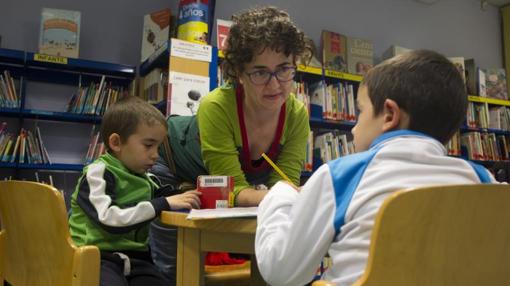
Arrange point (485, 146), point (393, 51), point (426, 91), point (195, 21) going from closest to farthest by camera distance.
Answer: point (426, 91), point (195, 21), point (393, 51), point (485, 146)

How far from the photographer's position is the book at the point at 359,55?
4.05 metres

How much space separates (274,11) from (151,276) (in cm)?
92

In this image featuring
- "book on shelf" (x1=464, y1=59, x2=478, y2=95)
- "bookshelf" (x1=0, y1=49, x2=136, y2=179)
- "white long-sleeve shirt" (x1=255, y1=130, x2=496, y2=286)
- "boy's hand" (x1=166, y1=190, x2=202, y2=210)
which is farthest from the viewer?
"book on shelf" (x1=464, y1=59, x2=478, y2=95)

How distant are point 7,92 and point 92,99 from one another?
0.56 metres

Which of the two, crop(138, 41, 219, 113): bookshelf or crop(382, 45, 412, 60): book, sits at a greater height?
crop(382, 45, 412, 60): book

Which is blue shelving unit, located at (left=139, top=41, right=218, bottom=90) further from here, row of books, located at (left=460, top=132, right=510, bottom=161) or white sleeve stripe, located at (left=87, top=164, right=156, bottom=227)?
row of books, located at (left=460, top=132, right=510, bottom=161)

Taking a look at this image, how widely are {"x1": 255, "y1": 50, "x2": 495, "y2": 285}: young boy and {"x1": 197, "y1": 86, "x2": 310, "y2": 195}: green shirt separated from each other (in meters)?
0.56

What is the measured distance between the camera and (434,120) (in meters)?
0.73

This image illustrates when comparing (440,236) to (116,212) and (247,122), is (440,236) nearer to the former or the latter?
(116,212)

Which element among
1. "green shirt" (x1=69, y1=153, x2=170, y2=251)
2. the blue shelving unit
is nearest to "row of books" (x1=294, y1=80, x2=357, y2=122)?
the blue shelving unit

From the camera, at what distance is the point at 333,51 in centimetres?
399

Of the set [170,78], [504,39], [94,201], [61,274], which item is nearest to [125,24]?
[170,78]

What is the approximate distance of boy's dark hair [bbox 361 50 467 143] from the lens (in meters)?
0.73

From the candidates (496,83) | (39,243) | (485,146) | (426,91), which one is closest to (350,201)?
(426,91)
